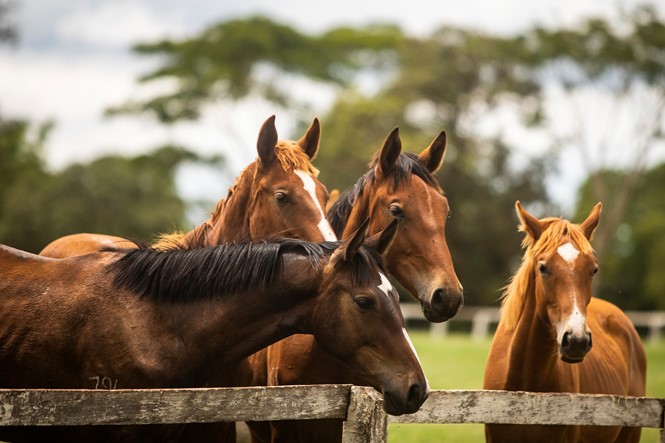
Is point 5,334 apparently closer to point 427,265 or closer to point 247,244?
point 247,244

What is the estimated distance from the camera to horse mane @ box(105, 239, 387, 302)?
13.4 ft

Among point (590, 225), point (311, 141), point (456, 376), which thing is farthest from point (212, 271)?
point (456, 376)

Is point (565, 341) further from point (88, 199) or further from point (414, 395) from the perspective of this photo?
point (88, 199)

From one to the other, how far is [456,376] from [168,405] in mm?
11906

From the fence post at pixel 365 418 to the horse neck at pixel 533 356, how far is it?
6.38ft

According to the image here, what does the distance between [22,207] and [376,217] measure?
29110 millimetres

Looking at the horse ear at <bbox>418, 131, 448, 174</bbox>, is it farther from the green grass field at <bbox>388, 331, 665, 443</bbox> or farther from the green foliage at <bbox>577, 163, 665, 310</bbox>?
the green foliage at <bbox>577, 163, 665, 310</bbox>

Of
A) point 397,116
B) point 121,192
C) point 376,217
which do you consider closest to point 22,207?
point 121,192

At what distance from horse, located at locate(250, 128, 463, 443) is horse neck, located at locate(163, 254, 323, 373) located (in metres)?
0.74

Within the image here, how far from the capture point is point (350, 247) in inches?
156

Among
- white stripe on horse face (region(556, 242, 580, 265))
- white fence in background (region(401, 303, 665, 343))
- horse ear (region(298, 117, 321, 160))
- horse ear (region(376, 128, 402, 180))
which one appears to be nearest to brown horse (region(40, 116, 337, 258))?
horse ear (region(298, 117, 321, 160))

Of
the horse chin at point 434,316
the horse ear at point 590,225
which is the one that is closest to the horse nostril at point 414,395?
the horse chin at point 434,316

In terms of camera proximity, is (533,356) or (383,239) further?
(533,356)

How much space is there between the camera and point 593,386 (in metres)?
5.89
